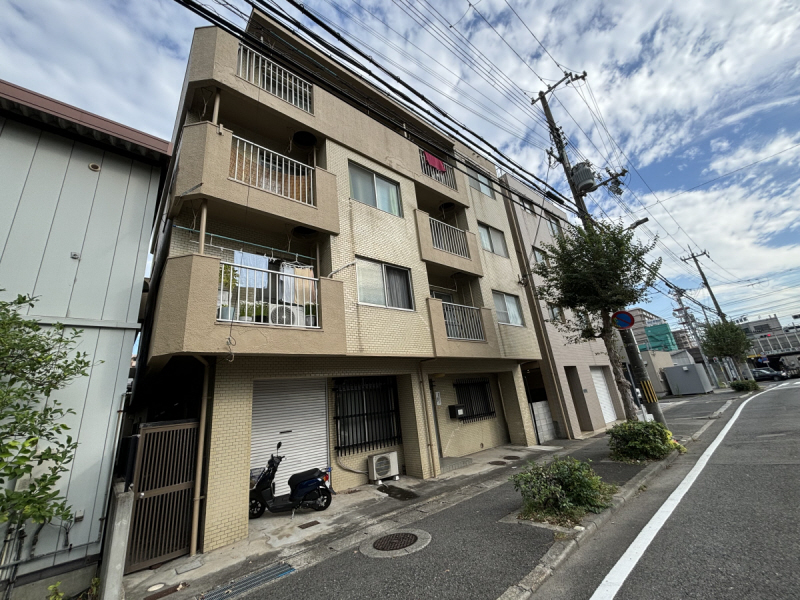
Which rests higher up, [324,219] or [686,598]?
[324,219]

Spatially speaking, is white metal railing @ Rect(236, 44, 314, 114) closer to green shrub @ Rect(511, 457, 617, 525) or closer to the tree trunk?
green shrub @ Rect(511, 457, 617, 525)

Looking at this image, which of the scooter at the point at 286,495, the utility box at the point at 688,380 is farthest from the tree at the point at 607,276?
the utility box at the point at 688,380

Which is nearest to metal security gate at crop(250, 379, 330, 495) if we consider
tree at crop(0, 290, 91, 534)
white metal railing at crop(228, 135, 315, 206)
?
tree at crop(0, 290, 91, 534)

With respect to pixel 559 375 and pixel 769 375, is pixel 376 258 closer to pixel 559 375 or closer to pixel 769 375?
pixel 559 375

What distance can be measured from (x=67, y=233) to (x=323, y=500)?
6.65 meters

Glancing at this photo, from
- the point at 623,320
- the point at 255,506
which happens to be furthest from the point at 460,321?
the point at 255,506

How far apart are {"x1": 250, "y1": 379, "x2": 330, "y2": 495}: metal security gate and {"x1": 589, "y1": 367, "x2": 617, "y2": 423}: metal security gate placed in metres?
13.9

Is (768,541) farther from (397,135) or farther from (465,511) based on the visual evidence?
(397,135)

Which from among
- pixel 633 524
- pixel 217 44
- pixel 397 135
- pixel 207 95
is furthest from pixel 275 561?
pixel 397 135

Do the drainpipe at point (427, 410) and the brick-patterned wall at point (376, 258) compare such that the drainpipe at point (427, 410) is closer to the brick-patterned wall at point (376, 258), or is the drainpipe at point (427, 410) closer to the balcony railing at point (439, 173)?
the brick-patterned wall at point (376, 258)

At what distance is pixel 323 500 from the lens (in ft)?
21.5

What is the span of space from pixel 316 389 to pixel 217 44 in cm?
832

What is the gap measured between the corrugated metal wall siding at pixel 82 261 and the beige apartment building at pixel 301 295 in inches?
25.6

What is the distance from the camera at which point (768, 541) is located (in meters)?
3.53
